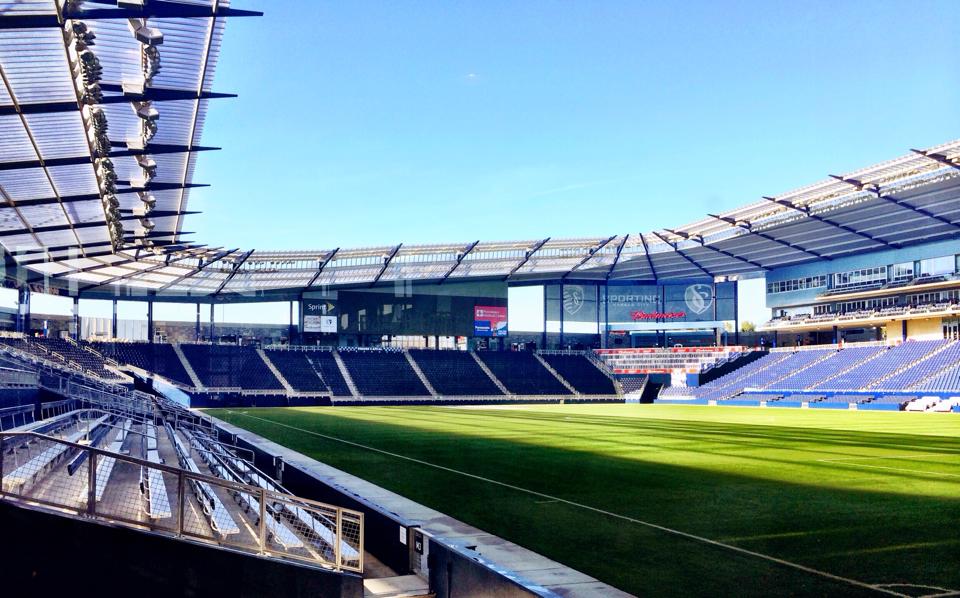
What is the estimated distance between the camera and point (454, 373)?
72.6 m

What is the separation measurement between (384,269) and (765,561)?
58.6 metres

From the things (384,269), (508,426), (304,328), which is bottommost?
(508,426)

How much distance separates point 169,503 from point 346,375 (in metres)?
58.7

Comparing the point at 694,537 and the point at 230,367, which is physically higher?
the point at 230,367

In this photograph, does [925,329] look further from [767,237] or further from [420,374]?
[420,374]

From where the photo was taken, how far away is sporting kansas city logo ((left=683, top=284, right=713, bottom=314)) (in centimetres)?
7794

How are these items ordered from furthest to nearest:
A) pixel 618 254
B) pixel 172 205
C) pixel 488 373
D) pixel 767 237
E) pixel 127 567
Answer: pixel 488 373
pixel 618 254
pixel 767 237
pixel 172 205
pixel 127 567

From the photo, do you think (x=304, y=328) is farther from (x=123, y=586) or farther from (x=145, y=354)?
(x=123, y=586)

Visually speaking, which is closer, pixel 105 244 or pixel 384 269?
pixel 105 244

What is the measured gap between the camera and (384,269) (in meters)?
65.8

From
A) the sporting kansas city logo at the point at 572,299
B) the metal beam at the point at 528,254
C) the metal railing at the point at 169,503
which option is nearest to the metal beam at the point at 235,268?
the metal beam at the point at 528,254

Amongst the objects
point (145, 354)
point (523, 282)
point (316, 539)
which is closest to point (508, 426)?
point (316, 539)

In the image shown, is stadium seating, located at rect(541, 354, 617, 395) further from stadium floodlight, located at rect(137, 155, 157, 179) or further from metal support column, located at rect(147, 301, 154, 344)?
stadium floodlight, located at rect(137, 155, 157, 179)

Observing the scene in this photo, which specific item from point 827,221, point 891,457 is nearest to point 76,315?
point 827,221
